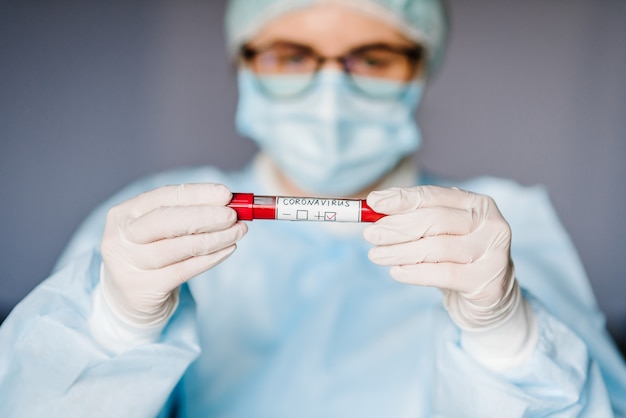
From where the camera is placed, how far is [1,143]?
1.79 m

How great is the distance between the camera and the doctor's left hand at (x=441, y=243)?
2.97 feet

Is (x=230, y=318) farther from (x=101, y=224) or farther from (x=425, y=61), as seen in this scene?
(x=425, y=61)

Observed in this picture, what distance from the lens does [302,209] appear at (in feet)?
2.93

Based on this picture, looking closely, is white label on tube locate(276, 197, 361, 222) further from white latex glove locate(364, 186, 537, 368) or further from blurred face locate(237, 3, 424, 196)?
blurred face locate(237, 3, 424, 196)

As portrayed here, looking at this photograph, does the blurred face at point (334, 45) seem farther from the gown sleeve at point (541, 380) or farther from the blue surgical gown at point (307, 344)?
the gown sleeve at point (541, 380)

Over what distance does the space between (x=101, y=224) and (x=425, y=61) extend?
797 millimetres

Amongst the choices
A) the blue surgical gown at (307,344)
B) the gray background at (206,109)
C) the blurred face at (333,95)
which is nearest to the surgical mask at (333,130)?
the blurred face at (333,95)

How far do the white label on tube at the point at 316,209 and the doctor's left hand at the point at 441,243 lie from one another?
33mm

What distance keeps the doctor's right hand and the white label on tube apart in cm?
6

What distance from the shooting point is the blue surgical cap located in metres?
1.31

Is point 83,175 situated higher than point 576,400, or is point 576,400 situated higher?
point 83,175

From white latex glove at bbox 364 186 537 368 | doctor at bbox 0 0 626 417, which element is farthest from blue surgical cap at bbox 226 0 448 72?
white latex glove at bbox 364 186 537 368

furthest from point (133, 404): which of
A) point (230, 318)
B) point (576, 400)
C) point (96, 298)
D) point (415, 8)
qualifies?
point (415, 8)

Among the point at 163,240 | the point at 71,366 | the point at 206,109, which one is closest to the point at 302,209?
the point at 163,240
